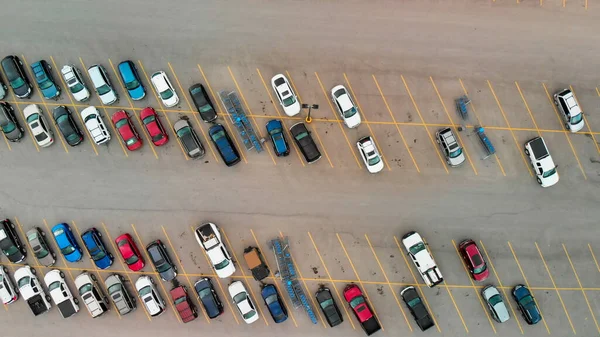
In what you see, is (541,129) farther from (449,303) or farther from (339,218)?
(339,218)

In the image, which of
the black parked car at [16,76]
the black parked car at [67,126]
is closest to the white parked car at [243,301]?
the black parked car at [67,126]

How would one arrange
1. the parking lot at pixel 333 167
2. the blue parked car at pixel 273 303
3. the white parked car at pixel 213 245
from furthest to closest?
the parking lot at pixel 333 167 < the blue parked car at pixel 273 303 < the white parked car at pixel 213 245

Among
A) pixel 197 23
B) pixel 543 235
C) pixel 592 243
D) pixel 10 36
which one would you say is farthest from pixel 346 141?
pixel 10 36

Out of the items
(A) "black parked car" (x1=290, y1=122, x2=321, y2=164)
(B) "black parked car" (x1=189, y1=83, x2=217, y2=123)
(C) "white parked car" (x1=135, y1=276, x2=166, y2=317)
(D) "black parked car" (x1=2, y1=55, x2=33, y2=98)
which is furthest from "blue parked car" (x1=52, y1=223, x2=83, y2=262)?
(A) "black parked car" (x1=290, y1=122, x2=321, y2=164)

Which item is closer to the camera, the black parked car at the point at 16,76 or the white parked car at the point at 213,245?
the white parked car at the point at 213,245

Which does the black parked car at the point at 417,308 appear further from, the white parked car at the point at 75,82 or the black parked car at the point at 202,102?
the white parked car at the point at 75,82

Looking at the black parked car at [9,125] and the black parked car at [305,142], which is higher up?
the black parked car at [9,125]
